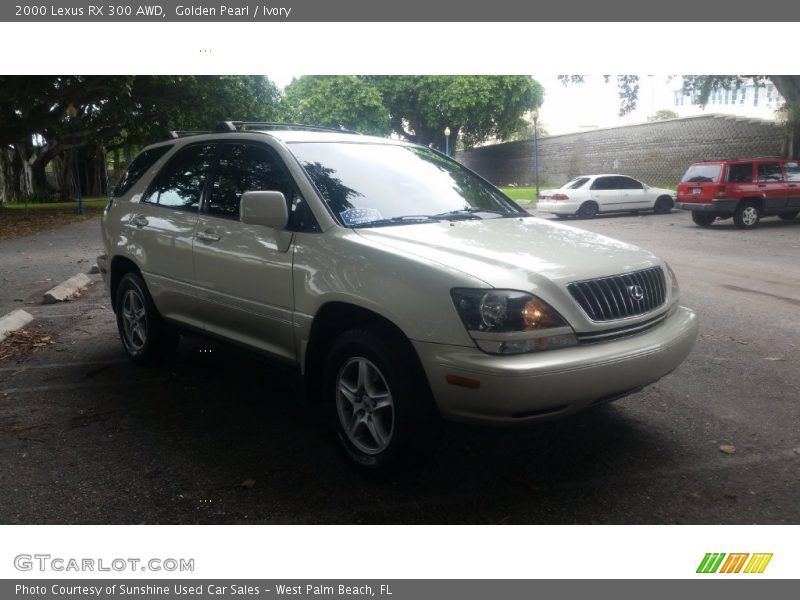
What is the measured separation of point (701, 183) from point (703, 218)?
3.25ft

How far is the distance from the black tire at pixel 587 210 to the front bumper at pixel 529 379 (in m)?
21.6

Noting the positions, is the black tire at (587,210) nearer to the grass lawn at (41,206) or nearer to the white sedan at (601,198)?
the white sedan at (601,198)

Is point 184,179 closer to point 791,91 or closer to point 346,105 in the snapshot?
point 791,91

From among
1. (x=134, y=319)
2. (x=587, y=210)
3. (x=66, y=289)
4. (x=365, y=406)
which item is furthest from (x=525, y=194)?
(x=365, y=406)

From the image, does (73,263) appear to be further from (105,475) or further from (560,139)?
(560,139)

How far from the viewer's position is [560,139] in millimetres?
38969

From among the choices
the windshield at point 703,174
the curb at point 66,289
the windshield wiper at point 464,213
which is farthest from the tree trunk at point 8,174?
the windshield wiper at point 464,213

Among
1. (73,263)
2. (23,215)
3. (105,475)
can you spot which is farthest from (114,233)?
(23,215)

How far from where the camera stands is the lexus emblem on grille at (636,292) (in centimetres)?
368

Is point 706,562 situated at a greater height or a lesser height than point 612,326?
lesser

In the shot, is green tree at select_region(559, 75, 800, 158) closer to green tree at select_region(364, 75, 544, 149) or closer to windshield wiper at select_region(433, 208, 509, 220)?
windshield wiper at select_region(433, 208, 509, 220)

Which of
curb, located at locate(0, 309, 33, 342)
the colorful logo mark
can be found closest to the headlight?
the colorful logo mark

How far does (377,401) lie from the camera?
3.62m

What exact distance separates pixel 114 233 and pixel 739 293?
→ 7.11 meters
